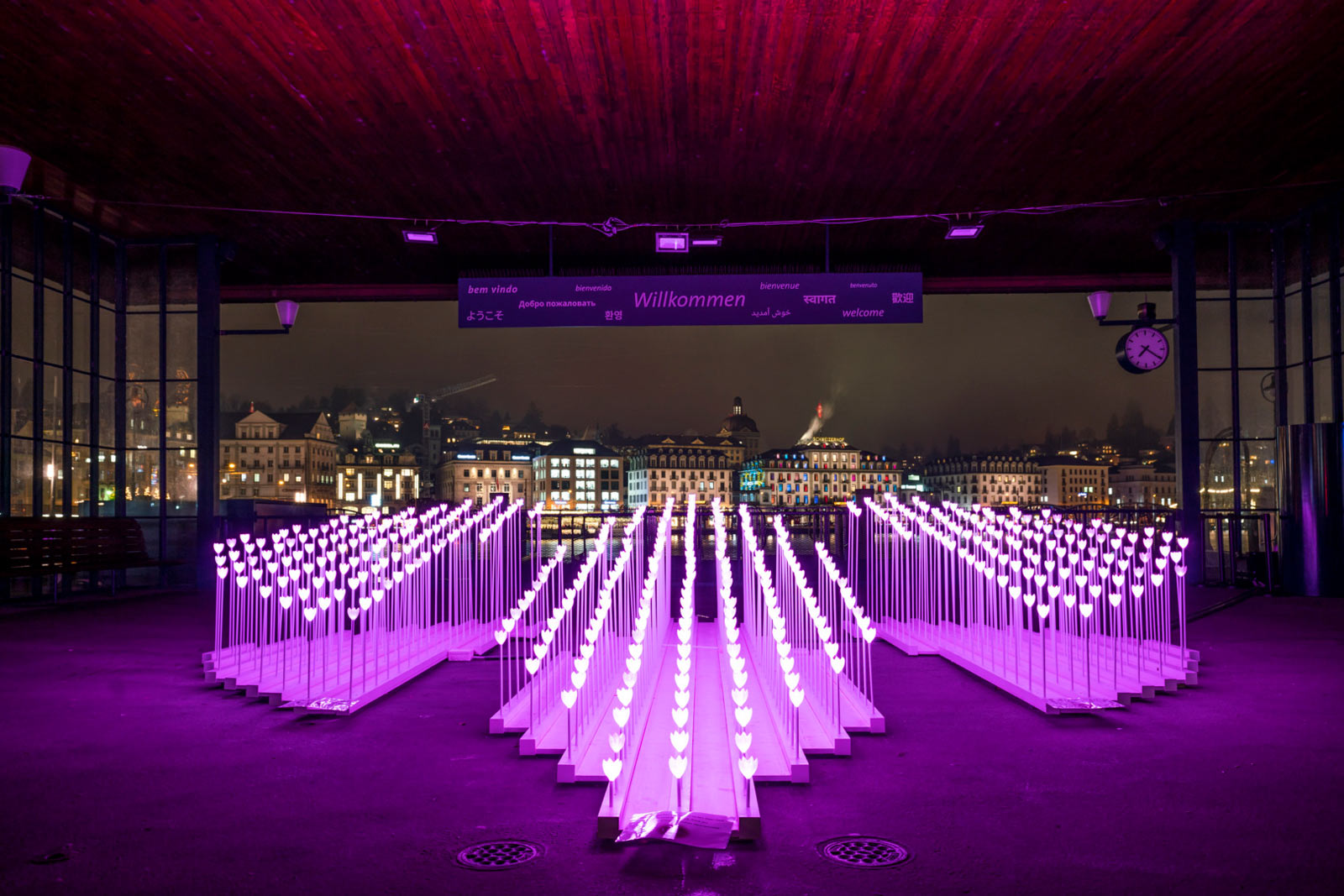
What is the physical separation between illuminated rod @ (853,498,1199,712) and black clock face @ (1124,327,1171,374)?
2.69m

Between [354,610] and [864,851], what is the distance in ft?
11.6

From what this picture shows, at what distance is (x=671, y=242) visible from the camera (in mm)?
9891

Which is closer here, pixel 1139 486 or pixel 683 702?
pixel 683 702

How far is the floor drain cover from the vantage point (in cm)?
285

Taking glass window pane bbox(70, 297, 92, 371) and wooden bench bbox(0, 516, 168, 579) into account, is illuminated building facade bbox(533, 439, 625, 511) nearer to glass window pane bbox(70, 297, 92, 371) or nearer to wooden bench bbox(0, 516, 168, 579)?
glass window pane bbox(70, 297, 92, 371)

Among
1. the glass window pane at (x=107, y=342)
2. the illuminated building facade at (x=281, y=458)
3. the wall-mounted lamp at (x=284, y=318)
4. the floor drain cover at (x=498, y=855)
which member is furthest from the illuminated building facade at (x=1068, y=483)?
the floor drain cover at (x=498, y=855)

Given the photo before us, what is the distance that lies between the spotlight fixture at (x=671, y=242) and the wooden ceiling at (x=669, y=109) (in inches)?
10.9

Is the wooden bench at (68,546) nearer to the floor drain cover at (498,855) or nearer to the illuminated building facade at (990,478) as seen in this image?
the floor drain cover at (498,855)

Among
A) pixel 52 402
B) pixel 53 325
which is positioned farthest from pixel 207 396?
pixel 53 325

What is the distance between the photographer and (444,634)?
24.3 ft

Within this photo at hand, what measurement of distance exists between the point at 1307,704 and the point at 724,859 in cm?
371

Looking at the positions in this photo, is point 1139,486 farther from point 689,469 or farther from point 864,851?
point 864,851

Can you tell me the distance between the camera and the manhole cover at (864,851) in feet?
9.38

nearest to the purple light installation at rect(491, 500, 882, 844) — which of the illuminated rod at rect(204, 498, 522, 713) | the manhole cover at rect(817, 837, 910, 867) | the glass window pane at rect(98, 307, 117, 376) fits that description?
the manhole cover at rect(817, 837, 910, 867)
